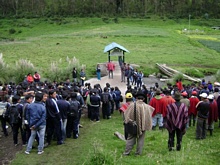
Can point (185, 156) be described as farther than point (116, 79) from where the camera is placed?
No

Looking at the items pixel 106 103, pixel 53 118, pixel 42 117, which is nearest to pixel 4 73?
pixel 106 103

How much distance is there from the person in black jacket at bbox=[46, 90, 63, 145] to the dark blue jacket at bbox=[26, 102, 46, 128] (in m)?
0.66

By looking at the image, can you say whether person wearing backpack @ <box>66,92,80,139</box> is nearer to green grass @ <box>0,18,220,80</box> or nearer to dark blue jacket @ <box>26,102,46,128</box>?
dark blue jacket @ <box>26,102,46,128</box>

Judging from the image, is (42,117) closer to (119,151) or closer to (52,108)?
(52,108)

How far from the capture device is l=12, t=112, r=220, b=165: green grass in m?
8.27

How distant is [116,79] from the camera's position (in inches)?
943

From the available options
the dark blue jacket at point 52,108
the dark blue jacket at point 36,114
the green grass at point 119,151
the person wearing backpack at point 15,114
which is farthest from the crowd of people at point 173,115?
the person wearing backpack at point 15,114

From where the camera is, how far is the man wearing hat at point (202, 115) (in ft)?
34.2

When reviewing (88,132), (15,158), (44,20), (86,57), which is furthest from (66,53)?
(44,20)

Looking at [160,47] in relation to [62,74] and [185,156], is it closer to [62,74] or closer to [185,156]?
[62,74]

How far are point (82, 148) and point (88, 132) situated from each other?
6.47ft

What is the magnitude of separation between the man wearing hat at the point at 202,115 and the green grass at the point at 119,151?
27 cm

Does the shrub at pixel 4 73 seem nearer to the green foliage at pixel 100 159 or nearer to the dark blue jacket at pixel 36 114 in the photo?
the dark blue jacket at pixel 36 114

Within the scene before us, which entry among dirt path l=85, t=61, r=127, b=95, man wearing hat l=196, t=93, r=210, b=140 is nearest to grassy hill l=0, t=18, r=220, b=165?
man wearing hat l=196, t=93, r=210, b=140
